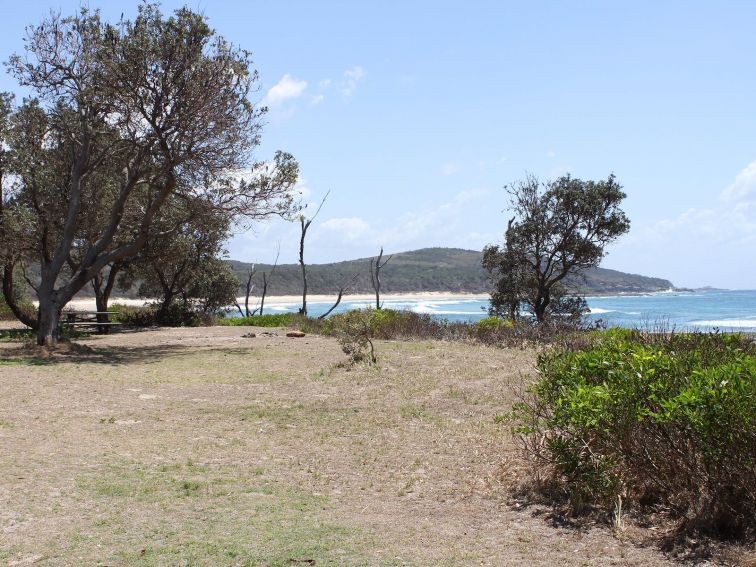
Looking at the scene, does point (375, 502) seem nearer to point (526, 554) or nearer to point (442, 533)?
point (442, 533)

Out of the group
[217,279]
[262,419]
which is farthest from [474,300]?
[262,419]

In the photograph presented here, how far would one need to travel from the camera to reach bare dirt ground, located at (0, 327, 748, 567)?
4617mm

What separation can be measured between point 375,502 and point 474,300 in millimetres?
119980

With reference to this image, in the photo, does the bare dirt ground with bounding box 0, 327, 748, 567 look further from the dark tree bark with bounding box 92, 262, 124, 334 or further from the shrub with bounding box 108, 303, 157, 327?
the shrub with bounding box 108, 303, 157, 327

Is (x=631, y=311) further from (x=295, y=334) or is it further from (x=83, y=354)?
(x=83, y=354)

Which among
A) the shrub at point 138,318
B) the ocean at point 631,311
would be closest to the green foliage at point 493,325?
the ocean at point 631,311

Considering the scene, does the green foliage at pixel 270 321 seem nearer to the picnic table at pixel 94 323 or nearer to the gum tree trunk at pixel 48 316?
the picnic table at pixel 94 323

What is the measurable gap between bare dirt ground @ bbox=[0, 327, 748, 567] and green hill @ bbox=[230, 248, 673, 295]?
94914 mm

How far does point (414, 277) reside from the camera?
134750mm

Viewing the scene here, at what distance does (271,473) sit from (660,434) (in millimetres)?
3826

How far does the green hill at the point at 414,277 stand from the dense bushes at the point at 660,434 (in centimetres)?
10052

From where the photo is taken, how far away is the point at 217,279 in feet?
108

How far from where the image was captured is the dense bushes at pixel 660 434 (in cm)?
429

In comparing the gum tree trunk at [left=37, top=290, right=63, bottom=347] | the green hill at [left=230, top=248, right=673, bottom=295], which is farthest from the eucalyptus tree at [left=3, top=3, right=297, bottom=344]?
the green hill at [left=230, top=248, right=673, bottom=295]
